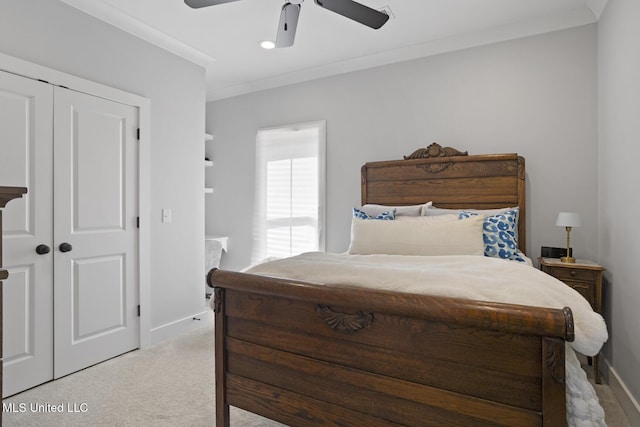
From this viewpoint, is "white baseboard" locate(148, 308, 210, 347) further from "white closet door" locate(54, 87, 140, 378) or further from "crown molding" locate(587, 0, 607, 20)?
"crown molding" locate(587, 0, 607, 20)

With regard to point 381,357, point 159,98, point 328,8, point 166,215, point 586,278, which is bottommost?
point 381,357

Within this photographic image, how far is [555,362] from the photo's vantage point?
1138 mm

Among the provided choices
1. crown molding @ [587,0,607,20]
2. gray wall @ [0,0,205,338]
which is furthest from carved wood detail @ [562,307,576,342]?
gray wall @ [0,0,205,338]

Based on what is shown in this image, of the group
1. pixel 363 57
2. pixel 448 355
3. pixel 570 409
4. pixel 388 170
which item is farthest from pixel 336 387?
pixel 363 57

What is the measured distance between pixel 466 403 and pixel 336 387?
515 millimetres

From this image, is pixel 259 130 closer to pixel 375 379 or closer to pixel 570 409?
pixel 375 379

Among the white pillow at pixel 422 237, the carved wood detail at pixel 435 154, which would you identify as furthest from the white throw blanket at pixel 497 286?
the carved wood detail at pixel 435 154

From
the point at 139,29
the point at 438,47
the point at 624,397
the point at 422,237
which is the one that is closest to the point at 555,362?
the point at 422,237

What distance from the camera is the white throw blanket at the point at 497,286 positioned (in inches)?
48.0

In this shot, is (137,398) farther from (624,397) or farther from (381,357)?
(624,397)

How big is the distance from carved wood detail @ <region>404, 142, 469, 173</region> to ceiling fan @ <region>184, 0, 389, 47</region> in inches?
54.8

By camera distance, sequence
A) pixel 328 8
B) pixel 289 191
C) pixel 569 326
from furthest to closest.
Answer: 1. pixel 289 191
2. pixel 328 8
3. pixel 569 326

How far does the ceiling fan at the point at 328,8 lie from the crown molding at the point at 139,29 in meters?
1.16

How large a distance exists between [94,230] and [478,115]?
3.42 metres
